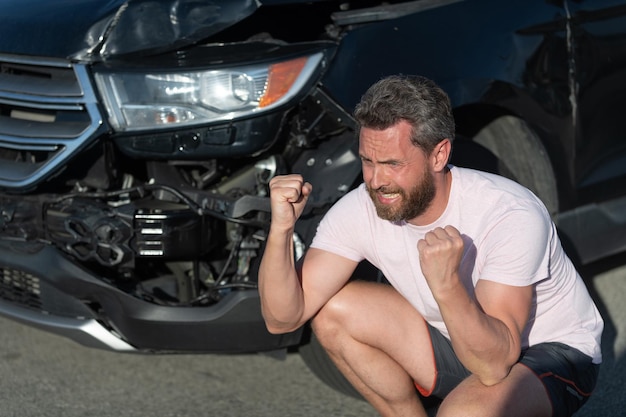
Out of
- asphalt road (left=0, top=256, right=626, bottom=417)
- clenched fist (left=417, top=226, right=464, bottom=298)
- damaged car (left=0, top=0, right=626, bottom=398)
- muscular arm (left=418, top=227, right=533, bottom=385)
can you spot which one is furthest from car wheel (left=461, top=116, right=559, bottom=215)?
clenched fist (left=417, top=226, right=464, bottom=298)

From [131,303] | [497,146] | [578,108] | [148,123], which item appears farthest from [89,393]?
[578,108]

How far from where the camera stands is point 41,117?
4.17 metres

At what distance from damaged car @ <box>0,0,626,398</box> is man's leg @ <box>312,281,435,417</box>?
0.85 feet

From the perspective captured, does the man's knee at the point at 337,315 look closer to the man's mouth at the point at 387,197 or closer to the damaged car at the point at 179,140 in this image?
the damaged car at the point at 179,140

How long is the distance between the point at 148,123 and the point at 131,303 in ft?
1.96

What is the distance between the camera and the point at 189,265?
4.09m

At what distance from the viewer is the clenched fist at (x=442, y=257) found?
3.04 m

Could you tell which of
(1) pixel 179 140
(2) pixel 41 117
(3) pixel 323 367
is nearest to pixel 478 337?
(3) pixel 323 367

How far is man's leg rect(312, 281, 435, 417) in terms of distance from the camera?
3.65 meters

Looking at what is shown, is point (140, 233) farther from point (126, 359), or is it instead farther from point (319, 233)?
point (126, 359)

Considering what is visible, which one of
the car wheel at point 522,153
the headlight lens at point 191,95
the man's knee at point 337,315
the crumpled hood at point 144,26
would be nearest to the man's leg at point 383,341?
the man's knee at point 337,315

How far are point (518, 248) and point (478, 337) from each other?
0.30m

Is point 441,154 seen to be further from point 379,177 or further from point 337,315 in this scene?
point 337,315

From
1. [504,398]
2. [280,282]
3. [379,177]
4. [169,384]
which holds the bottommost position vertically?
[169,384]
